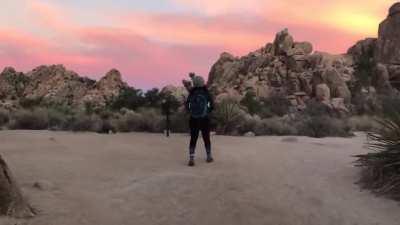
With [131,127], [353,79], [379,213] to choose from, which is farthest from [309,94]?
[379,213]

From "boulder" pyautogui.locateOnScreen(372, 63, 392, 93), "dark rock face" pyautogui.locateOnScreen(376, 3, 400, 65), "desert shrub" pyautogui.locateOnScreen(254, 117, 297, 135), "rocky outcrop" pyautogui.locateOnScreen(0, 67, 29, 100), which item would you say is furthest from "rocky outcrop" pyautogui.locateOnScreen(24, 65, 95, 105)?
"dark rock face" pyautogui.locateOnScreen(376, 3, 400, 65)

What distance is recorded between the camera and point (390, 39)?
64188 millimetres

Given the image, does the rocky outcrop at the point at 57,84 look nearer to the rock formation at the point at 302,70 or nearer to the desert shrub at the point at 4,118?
the rock formation at the point at 302,70

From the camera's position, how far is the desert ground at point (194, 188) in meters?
8.45

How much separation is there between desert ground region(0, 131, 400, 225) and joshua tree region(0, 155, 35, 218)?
0.20 meters

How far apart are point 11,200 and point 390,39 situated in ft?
201

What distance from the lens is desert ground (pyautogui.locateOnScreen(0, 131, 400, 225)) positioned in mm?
8445

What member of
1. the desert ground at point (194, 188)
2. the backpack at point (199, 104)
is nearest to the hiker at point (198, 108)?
the backpack at point (199, 104)

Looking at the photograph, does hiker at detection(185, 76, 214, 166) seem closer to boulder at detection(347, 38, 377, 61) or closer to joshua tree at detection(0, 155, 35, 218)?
joshua tree at detection(0, 155, 35, 218)

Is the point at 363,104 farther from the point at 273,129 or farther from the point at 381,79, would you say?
the point at 273,129

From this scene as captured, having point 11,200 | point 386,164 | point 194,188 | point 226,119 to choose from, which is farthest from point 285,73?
point 11,200

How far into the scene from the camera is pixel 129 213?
8.55m

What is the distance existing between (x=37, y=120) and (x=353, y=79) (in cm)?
3042

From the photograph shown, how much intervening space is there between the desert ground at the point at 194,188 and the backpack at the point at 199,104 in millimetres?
1091
